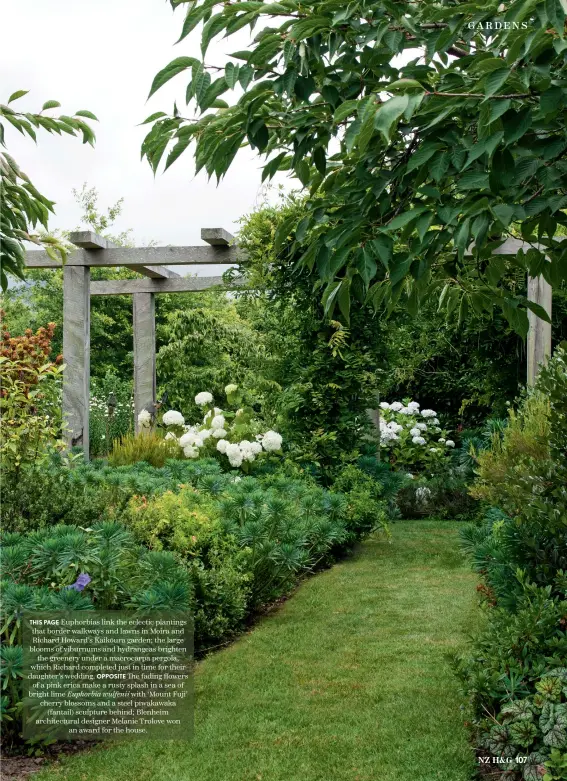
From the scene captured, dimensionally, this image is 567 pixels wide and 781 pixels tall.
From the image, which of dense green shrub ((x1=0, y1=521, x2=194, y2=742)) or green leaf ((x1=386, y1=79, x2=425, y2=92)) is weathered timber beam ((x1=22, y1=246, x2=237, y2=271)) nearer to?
dense green shrub ((x1=0, y1=521, x2=194, y2=742))

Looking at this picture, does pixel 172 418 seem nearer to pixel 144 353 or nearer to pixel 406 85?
pixel 144 353

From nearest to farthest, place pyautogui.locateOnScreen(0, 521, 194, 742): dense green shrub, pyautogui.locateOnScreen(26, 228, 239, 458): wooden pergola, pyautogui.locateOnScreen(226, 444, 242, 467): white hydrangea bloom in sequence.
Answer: pyautogui.locateOnScreen(0, 521, 194, 742): dense green shrub → pyautogui.locateOnScreen(226, 444, 242, 467): white hydrangea bloom → pyautogui.locateOnScreen(26, 228, 239, 458): wooden pergola

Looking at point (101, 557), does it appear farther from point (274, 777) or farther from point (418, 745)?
point (418, 745)

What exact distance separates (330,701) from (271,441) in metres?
3.35

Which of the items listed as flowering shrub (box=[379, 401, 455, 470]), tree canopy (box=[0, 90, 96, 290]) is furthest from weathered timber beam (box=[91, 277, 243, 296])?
tree canopy (box=[0, 90, 96, 290])

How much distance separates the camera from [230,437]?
6820mm

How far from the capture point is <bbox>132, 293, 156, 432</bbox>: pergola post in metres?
9.66

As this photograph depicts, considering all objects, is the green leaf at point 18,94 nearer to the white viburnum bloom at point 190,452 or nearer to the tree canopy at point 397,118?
the tree canopy at point 397,118

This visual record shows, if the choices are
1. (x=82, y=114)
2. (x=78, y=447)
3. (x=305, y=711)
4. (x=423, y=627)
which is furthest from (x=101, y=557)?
(x=78, y=447)

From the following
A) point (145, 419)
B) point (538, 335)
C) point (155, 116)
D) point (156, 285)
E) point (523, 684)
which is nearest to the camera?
point (155, 116)

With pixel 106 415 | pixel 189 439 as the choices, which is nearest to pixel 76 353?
pixel 189 439

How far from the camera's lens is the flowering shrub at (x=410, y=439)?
30.5ft

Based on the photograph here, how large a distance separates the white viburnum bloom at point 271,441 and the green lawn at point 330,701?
5.20 ft

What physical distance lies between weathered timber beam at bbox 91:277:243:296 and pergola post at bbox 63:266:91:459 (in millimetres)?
1691
